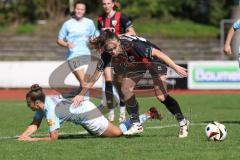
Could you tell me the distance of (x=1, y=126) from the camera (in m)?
12.8

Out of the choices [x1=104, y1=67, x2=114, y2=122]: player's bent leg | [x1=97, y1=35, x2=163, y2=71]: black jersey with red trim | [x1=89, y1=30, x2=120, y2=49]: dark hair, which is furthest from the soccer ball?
[x1=104, y1=67, x2=114, y2=122]: player's bent leg

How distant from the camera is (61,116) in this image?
32.5 feet

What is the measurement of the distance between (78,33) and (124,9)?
1326 inches

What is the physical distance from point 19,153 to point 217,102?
463 inches

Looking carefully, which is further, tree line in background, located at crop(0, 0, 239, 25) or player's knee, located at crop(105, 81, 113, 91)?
tree line in background, located at crop(0, 0, 239, 25)

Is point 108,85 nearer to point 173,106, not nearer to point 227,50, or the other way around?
point 227,50

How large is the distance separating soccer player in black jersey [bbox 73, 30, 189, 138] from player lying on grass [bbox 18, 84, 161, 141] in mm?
145

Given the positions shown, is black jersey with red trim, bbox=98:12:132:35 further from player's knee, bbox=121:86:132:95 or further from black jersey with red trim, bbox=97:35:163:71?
black jersey with red trim, bbox=97:35:163:71

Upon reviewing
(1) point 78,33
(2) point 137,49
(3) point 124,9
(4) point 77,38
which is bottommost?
(3) point 124,9

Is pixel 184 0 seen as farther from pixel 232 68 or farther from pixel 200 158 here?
pixel 200 158

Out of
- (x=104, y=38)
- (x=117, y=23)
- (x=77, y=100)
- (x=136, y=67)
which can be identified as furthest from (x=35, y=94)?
(x=117, y=23)

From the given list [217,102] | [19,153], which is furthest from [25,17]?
[19,153]

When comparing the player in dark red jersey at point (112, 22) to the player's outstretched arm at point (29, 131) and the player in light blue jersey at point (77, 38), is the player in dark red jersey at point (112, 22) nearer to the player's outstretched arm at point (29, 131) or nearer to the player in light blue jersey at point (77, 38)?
the player in light blue jersey at point (77, 38)

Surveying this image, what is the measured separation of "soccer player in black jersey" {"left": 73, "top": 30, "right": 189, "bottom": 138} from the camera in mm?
9891
